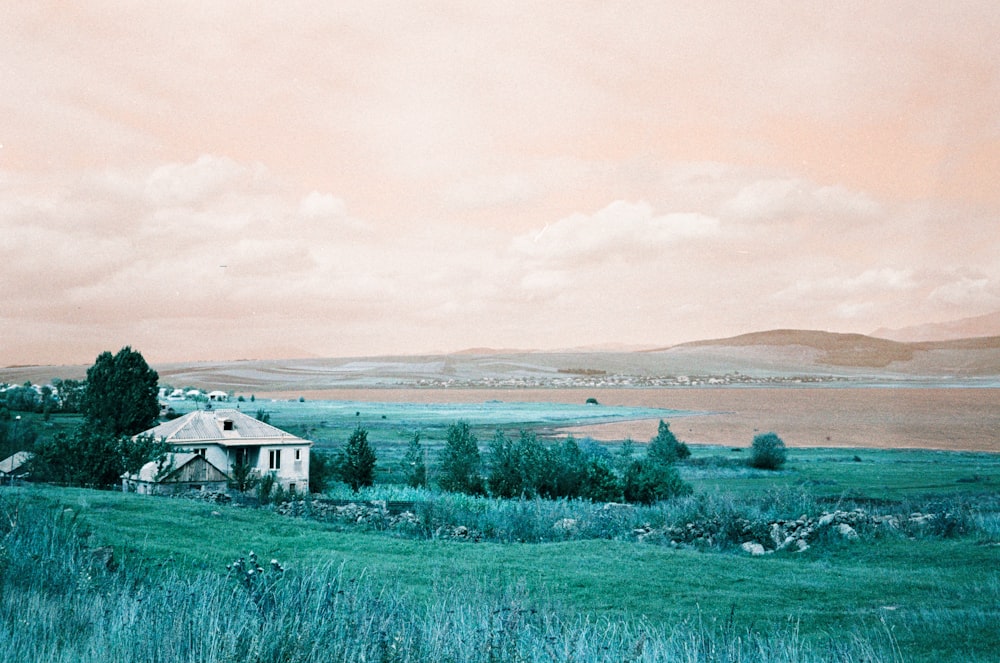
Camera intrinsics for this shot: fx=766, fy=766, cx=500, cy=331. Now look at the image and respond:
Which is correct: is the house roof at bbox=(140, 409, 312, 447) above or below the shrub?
above

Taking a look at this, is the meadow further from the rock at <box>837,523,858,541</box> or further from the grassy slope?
the rock at <box>837,523,858,541</box>

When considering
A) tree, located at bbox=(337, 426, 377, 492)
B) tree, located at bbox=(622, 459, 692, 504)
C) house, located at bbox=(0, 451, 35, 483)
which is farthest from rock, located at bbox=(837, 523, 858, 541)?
house, located at bbox=(0, 451, 35, 483)

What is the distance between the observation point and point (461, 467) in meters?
34.5

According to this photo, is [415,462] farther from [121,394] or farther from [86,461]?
[121,394]

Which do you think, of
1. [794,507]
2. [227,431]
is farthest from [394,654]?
[227,431]

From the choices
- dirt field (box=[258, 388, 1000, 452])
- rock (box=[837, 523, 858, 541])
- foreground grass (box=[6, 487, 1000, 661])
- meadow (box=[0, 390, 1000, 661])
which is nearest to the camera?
meadow (box=[0, 390, 1000, 661])

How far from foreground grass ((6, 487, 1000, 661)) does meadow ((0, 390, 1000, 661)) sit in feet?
0.20

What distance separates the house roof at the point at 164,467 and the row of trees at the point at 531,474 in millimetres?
6475

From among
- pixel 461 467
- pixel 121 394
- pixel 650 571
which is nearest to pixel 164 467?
pixel 461 467

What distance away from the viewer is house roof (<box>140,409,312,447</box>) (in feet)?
121

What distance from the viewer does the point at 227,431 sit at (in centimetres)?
3794

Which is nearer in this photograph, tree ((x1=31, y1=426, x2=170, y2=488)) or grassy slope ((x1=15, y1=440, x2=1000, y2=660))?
grassy slope ((x1=15, y1=440, x2=1000, y2=660))

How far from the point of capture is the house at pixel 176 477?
27.9 meters

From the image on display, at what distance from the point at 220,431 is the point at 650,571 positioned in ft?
95.8
